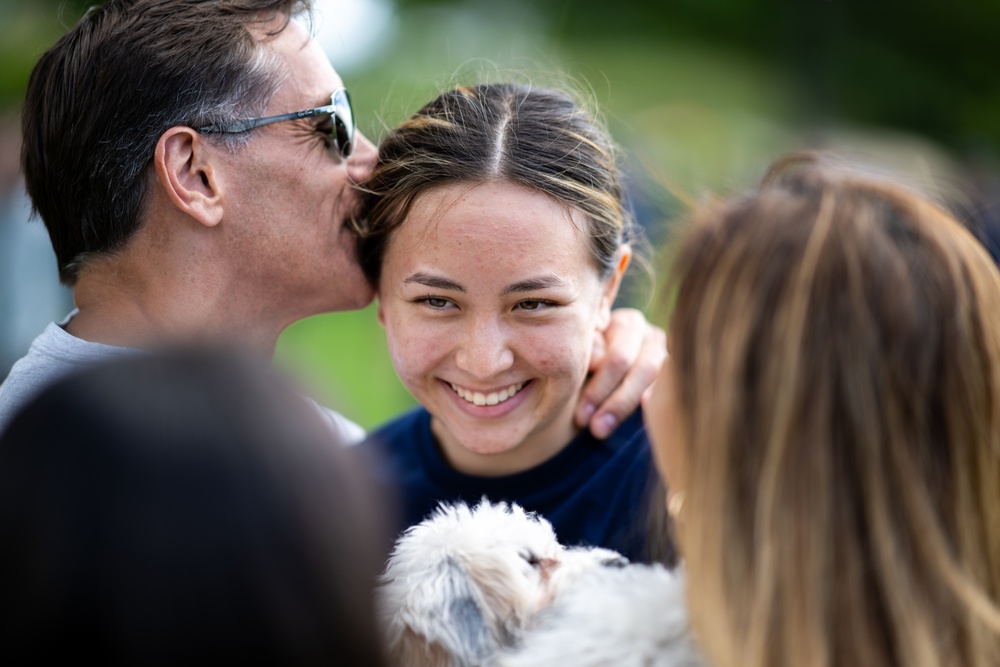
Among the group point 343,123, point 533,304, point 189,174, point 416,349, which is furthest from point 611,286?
point 189,174

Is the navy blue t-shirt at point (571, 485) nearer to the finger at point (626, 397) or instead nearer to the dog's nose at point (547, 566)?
the finger at point (626, 397)

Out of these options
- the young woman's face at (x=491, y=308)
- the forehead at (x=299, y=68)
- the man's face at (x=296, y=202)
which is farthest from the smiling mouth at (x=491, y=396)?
the forehead at (x=299, y=68)

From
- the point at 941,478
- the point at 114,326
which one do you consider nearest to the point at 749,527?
the point at 941,478

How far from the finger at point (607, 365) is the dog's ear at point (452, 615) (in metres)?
1.13

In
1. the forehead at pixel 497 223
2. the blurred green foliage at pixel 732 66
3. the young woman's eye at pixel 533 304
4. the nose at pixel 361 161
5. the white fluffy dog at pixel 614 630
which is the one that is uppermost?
the blurred green foliage at pixel 732 66

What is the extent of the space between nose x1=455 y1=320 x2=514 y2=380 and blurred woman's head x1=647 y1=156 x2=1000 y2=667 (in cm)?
104

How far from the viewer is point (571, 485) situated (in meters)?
2.65

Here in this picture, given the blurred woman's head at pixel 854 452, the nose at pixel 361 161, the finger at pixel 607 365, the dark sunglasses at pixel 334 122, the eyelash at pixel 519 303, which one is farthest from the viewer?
the nose at pixel 361 161

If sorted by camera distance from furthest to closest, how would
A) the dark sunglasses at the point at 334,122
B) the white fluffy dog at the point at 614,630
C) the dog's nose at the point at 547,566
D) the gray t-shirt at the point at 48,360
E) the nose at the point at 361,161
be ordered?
the nose at the point at 361,161, the dark sunglasses at the point at 334,122, the gray t-shirt at the point at 48,360, the dog's nose at the point at 547,566, the white fluffy dog at the point at 614,630

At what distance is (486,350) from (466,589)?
899 mm

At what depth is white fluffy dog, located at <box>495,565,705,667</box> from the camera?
1536mm

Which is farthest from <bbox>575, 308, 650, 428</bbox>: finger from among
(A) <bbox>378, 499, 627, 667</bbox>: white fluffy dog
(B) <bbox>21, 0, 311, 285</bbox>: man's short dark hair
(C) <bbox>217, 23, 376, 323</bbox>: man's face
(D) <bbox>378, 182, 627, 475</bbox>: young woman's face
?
(B) <bbox>21, 0, 311, 285</bbox>: man's short dark hair

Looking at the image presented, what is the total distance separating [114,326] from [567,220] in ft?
4.20

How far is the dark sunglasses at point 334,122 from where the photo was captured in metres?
2.66
